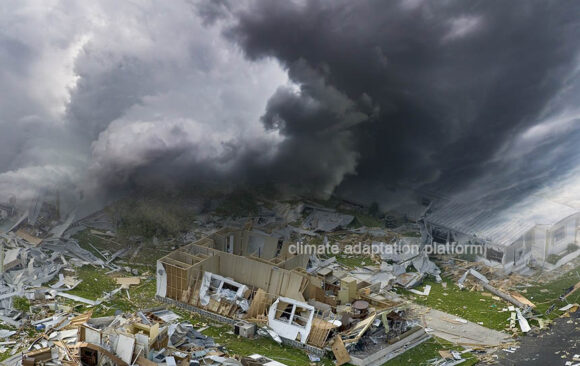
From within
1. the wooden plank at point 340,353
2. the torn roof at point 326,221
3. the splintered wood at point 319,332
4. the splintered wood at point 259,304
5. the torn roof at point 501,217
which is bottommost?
the wooden plank at point 340,353

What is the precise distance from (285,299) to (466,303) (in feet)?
25.3

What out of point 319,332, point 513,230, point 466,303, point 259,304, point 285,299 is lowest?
point 319,332

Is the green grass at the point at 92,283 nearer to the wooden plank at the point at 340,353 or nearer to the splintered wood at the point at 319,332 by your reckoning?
the splintered wood at the point at 319,332

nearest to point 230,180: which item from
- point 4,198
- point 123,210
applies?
point 123,210

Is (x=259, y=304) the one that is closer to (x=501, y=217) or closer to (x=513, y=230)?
(x=513, y=230)

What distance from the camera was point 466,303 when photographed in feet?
74.4

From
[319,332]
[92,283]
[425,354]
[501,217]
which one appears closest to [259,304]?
[319,332]

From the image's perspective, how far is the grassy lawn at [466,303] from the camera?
69.0 feet

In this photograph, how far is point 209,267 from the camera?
2162cm

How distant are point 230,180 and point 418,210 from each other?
30.1ft

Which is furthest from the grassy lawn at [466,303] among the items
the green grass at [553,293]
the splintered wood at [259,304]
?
the splintered wood at [259,304]

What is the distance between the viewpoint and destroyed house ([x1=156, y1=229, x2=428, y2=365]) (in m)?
18.4

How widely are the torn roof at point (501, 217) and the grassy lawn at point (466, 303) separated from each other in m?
3.02

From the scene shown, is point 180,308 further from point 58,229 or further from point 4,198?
point 4,198
